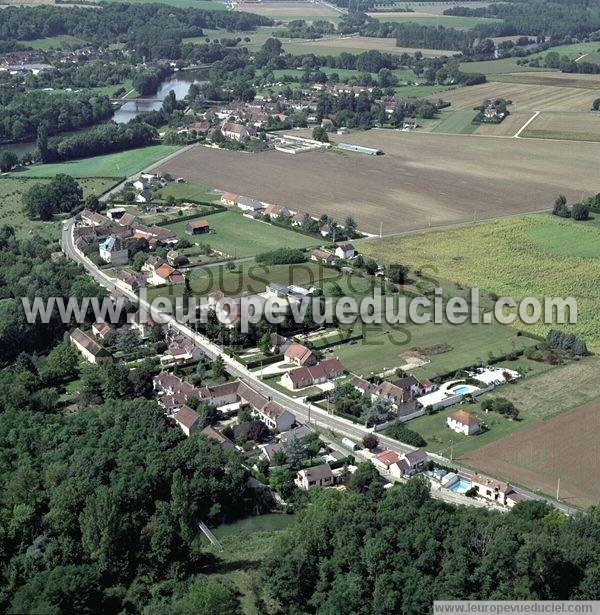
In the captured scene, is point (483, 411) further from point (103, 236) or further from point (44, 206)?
point (44, 206)

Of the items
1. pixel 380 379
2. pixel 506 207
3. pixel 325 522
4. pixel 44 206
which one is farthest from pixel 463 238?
pixel 325 522

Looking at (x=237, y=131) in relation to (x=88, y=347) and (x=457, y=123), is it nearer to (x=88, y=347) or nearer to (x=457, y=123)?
(x=457, y=123)

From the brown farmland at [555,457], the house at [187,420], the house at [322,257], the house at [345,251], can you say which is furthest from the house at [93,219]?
the brown farmland at [555,457]

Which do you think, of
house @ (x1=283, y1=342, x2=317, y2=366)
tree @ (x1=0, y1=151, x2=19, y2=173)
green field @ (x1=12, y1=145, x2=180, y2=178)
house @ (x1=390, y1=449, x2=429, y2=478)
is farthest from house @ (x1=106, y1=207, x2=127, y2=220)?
house @ (x1=390, y1=449, x2=429, y2=478)

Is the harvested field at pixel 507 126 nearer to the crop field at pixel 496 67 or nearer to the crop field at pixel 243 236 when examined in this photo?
the crop field at pixel 496 67

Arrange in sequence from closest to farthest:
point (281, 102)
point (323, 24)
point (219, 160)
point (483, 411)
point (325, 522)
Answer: point (325, 522)
point (483, 411)
point (219, 160)
point (281, 102)
point (323, 24)

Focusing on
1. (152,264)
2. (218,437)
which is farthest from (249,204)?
(218,437)
